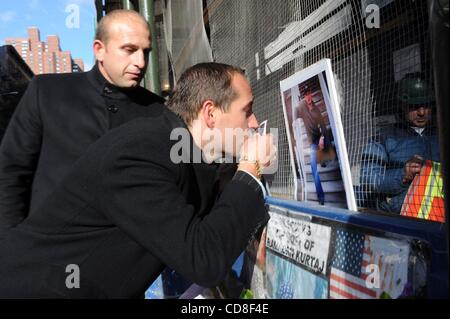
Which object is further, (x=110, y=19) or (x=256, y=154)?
(x=110, y=19)

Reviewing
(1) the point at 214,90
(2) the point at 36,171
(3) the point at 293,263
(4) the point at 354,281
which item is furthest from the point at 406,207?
(2) the point at 36,171

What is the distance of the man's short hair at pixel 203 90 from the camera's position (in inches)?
62.7

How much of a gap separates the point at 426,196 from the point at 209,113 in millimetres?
753

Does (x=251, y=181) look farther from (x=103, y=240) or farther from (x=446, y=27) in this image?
(x=446, y=27)

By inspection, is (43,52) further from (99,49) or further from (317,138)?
(317,138)

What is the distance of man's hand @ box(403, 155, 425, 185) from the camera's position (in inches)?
59.4

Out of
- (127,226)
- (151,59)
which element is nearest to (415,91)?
(127,226)

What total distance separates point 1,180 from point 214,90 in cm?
141

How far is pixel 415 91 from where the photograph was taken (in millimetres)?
1466

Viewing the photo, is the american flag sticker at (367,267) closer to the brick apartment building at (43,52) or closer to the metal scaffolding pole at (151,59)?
the metal scaffolding pole at (151,59)

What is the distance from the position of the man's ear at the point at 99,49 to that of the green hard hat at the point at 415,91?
1.61 meters

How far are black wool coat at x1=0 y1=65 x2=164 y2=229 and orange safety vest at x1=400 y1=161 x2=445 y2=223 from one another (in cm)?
146

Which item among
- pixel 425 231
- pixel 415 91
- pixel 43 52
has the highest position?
pixel 43 52
